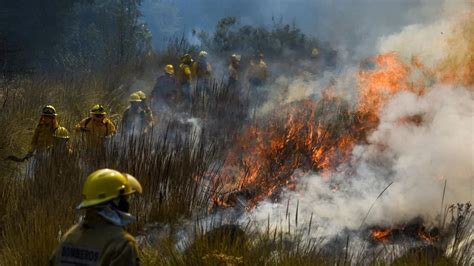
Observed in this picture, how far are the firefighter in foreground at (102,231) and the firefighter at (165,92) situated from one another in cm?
943

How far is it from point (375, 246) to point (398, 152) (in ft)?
7.63

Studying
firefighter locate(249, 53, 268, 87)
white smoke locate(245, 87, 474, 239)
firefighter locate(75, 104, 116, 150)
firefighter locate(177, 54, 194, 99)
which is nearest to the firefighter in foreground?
white smoke locate(245, 87, 474, 239)

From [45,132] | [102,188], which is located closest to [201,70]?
[45,132]

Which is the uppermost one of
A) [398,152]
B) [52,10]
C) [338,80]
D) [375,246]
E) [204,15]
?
[204,15]

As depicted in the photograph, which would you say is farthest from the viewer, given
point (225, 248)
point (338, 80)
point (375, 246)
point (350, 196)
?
point (338, 80)

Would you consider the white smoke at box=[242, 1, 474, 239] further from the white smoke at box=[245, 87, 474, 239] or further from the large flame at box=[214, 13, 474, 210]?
the large flame at box=[214, 13, 474, 210]

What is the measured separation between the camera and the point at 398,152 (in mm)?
7707

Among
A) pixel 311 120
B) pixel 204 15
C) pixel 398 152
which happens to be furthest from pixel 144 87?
pixel 204 15

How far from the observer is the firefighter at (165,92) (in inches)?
497

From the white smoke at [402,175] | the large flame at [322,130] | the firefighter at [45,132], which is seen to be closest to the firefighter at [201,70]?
the large flame at [322,130]

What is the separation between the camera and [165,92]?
12688 millimetres

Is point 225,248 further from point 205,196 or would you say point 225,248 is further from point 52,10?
point 52,10

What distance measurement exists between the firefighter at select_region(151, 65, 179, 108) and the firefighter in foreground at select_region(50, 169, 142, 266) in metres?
9.43

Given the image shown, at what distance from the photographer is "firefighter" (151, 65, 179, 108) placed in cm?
1263
